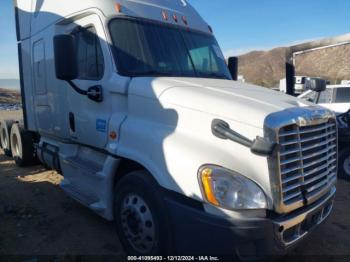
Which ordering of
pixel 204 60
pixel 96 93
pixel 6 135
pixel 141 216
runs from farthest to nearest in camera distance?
pixel 6 135
pixel 204 60
pixel 96 93
pixel 141 216

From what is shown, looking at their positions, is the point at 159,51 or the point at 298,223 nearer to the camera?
the point at 298,223

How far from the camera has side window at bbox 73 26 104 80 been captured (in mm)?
4281

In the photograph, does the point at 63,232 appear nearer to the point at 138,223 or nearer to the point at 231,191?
the point at 138,223

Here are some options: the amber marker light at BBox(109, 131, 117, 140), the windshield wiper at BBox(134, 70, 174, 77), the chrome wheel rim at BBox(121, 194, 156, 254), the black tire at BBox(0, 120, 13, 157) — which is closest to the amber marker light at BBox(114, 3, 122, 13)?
the windshield wiper at BBox(134, 70, 174, 77)

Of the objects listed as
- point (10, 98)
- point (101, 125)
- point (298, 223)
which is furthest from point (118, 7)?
point (10, 98)

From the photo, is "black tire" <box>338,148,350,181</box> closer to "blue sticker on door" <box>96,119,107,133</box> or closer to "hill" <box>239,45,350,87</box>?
"hill" <box>239,45,350,87</box>

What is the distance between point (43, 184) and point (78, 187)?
237 centimetres

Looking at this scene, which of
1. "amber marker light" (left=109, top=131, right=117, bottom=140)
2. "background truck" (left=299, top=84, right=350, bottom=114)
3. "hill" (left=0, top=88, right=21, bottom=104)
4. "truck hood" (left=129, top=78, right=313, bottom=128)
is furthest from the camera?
"hill" (left=0, top=88, right=21, bottom=104)

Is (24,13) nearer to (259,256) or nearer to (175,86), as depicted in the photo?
(175,86)

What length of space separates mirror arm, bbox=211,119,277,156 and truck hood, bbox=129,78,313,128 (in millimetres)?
127

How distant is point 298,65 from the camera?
149 ft

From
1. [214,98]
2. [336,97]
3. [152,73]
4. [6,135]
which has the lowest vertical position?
[6,135]

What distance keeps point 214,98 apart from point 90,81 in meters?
1.78

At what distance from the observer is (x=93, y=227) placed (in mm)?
4805
